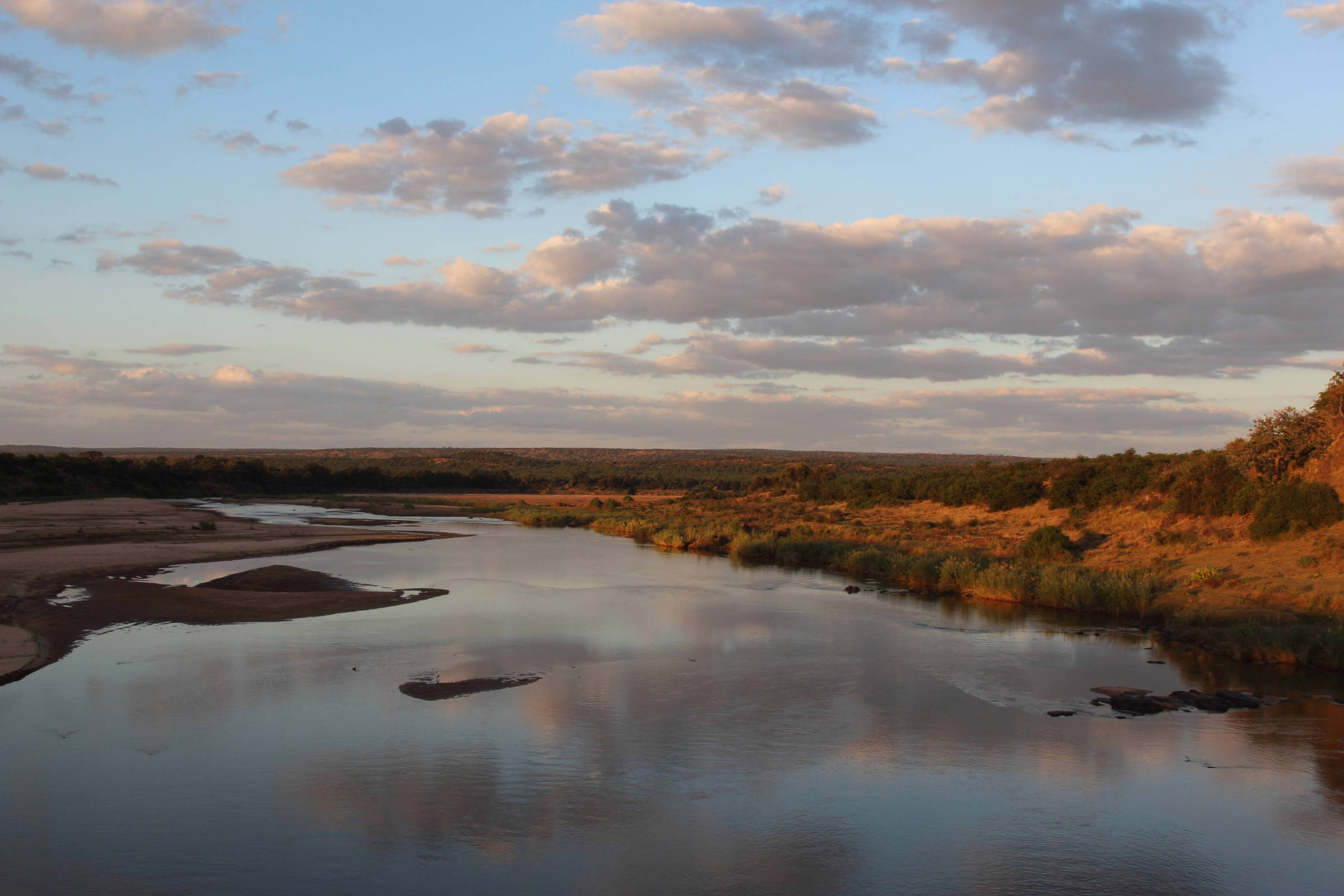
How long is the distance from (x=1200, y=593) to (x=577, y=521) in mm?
40389

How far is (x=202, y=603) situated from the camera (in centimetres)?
2148

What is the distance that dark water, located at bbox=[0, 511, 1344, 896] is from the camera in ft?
28.0

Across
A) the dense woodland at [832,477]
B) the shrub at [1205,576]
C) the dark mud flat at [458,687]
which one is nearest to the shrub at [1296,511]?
the dense woodland at [832,477]

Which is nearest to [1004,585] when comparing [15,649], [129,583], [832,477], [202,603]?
[202,603]

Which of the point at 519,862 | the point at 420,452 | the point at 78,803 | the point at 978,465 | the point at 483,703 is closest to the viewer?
the point at 519,862

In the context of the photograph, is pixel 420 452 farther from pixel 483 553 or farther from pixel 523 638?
pixel 523 638

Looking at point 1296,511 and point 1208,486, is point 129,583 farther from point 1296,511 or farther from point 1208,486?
point 1208,486

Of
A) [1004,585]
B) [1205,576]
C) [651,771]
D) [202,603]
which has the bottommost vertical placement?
[651,771]

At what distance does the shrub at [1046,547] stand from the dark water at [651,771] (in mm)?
8925

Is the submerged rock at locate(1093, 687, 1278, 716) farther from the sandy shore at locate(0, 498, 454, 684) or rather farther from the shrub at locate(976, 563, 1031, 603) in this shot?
the sandy shore at locate(0, 498, 454, 684)

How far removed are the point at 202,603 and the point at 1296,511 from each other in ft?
88.2

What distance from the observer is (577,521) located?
5694 cm

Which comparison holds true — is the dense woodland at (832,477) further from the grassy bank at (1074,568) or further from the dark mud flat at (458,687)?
the dark mud flat at (458,687)

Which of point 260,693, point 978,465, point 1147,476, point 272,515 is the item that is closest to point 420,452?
point 272,515
